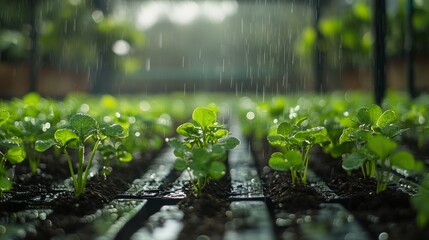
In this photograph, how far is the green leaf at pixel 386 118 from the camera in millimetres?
1492

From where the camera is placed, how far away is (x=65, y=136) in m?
1.48

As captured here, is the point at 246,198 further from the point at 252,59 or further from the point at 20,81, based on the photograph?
the point at 252,59

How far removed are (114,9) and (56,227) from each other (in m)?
7.82

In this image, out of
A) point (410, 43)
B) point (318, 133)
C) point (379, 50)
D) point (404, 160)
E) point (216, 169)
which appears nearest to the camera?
point (404, 160)

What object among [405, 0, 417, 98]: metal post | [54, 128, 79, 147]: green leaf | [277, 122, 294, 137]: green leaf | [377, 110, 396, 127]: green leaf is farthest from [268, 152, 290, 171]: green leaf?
[405, 0, 417, 98]: metal post

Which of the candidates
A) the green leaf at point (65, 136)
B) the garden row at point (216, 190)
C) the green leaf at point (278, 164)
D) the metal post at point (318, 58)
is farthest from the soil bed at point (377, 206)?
the metal post at point (318, 58)

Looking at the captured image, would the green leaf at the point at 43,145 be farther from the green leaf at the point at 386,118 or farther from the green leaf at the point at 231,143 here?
the green leaf at the point at 386,118

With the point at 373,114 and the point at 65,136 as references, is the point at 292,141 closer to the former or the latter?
the point at 373,114

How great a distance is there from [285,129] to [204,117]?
26 centimetres

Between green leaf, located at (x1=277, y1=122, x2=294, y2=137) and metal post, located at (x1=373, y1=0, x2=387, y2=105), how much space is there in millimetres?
1497

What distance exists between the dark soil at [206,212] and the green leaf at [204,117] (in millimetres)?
226

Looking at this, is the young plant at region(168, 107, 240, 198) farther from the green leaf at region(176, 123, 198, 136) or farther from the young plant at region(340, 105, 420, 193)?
the young plant at region(340, 105, 420, 193)

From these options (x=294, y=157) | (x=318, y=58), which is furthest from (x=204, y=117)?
(x=318, y=58)

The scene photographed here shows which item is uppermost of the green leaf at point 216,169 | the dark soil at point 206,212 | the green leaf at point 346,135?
the green leaf at point 346,135
